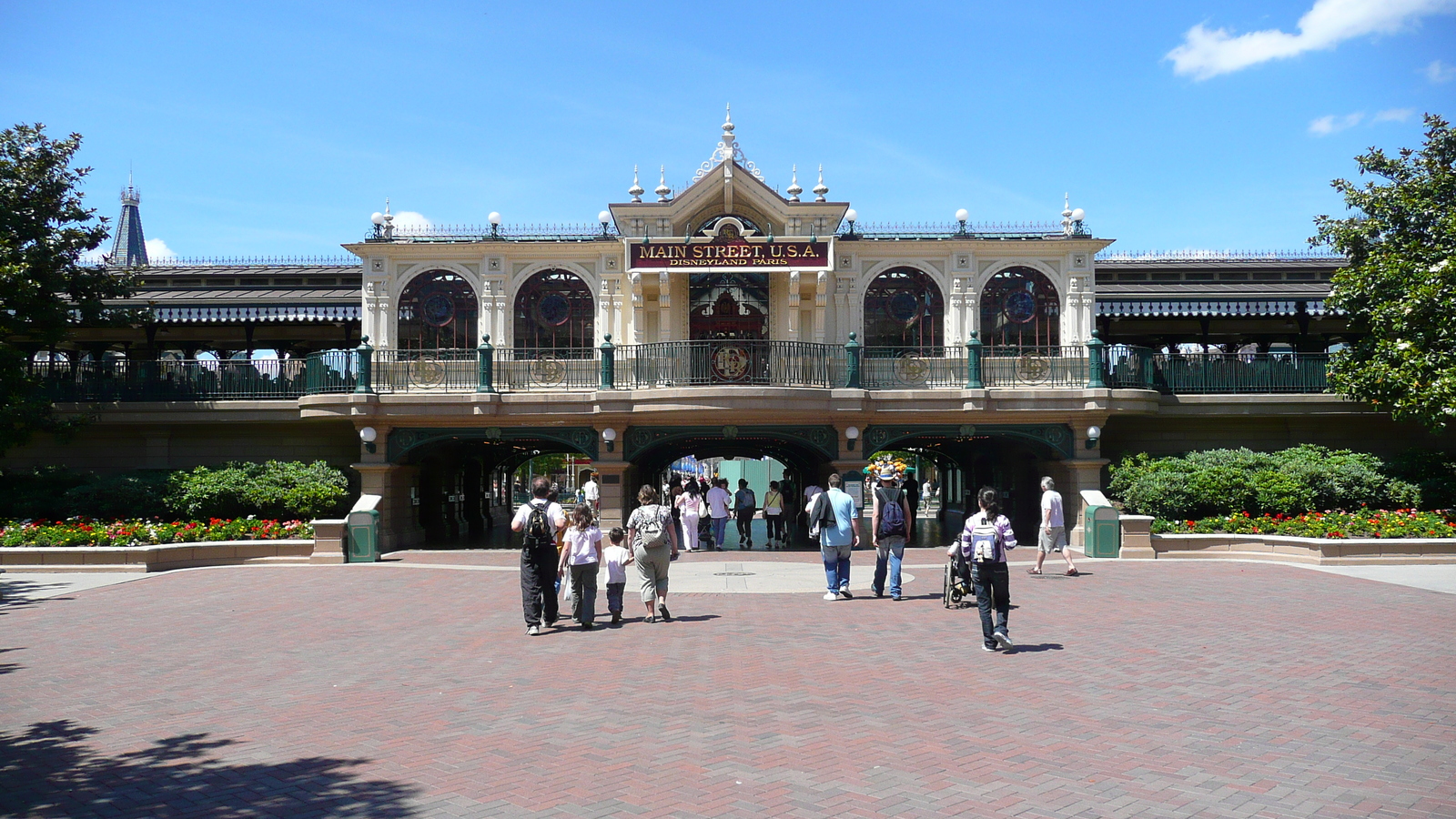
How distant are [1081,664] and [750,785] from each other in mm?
4509

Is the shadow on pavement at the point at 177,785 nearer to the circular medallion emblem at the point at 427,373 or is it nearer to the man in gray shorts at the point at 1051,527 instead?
the man in gray shorts at the point at 1051,527

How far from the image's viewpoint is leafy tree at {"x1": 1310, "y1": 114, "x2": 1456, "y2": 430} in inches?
738

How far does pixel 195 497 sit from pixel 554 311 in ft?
27.2

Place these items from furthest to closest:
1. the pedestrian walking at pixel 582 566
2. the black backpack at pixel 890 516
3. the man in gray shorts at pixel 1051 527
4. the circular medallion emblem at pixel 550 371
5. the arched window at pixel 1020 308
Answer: the arched window at pixel 1020 308 → the circular medallion emblem at pixel 550 371 → the man in gray shorts at pixel 1051 527 → the black backpack at pixel 890 516 → the pedestrian walking at pixel 582 566

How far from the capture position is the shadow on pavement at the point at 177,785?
5.75 metres

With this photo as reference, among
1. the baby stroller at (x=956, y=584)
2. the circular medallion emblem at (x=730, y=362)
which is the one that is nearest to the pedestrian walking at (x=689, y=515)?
the circular medallion emblem at (x=730, y=362)

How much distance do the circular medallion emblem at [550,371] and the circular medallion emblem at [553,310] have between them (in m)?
1.68

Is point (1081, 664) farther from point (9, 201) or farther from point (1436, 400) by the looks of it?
point (9, 201)

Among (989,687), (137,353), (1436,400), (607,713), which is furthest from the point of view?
(137,353)

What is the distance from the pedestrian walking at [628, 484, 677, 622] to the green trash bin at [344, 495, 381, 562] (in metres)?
9.09

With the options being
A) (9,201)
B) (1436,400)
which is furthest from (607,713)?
(9,201)

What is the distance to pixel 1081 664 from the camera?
941cm

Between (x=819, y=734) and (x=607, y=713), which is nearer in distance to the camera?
(x=819, y=734)

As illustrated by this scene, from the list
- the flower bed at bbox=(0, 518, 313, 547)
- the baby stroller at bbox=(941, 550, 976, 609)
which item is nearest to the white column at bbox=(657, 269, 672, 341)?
the flower bed at bbox=(0, 518, 313, 547)
